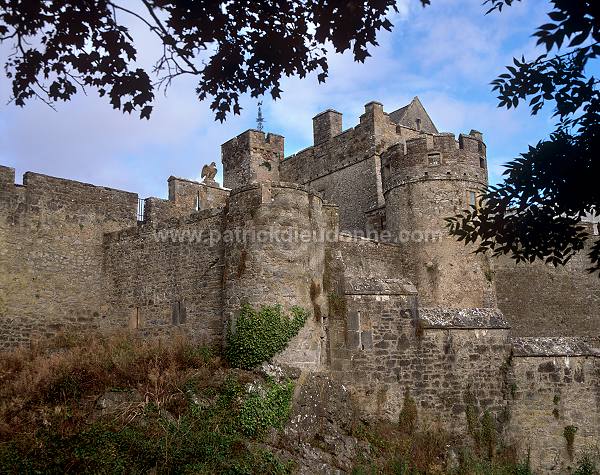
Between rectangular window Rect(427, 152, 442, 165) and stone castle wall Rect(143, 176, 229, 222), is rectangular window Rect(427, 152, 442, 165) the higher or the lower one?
the higher one

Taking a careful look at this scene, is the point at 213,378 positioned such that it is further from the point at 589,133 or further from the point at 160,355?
the point at 589,133

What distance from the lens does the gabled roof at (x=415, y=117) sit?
94.0 ft

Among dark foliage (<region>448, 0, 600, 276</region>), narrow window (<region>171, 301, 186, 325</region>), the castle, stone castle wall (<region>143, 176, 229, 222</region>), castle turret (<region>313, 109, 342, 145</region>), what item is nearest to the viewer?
dark foliage (<region>448, 0, 600, 276</region>)

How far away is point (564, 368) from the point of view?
58.0 ft

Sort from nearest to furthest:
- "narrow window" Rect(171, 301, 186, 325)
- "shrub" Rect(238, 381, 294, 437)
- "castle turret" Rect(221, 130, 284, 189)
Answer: "shrub" Rect(238, 381, 294, 437)
"narrow window" Rect(171, 301, 186, 325)
"castle turret" Rect(221, 130, 284, 189)

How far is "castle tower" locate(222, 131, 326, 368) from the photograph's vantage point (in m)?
15.7

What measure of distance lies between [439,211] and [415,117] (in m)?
9.19

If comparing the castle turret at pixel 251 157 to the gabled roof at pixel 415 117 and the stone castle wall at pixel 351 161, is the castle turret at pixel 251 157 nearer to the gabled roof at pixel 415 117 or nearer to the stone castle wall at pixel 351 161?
the stone castle wall at pixel 351 161

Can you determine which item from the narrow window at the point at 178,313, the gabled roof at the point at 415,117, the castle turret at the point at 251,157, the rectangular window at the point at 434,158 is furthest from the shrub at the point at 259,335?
the gabled roof at the point at 415,117

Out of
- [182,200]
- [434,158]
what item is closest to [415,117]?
[434,158]

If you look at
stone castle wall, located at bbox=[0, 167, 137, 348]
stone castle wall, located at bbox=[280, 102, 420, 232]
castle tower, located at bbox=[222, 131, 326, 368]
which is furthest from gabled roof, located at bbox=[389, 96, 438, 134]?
stone castle wall, located at bbox=[0, 167, 137, 348]

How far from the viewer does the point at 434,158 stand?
2147 centimetres

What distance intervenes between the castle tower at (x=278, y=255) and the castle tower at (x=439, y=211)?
4978mm

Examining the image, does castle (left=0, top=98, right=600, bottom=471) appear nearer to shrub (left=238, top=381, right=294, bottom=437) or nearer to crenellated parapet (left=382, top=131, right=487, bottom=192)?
crenellated parapet (left=382, top=131, right=487, bottom=192)
